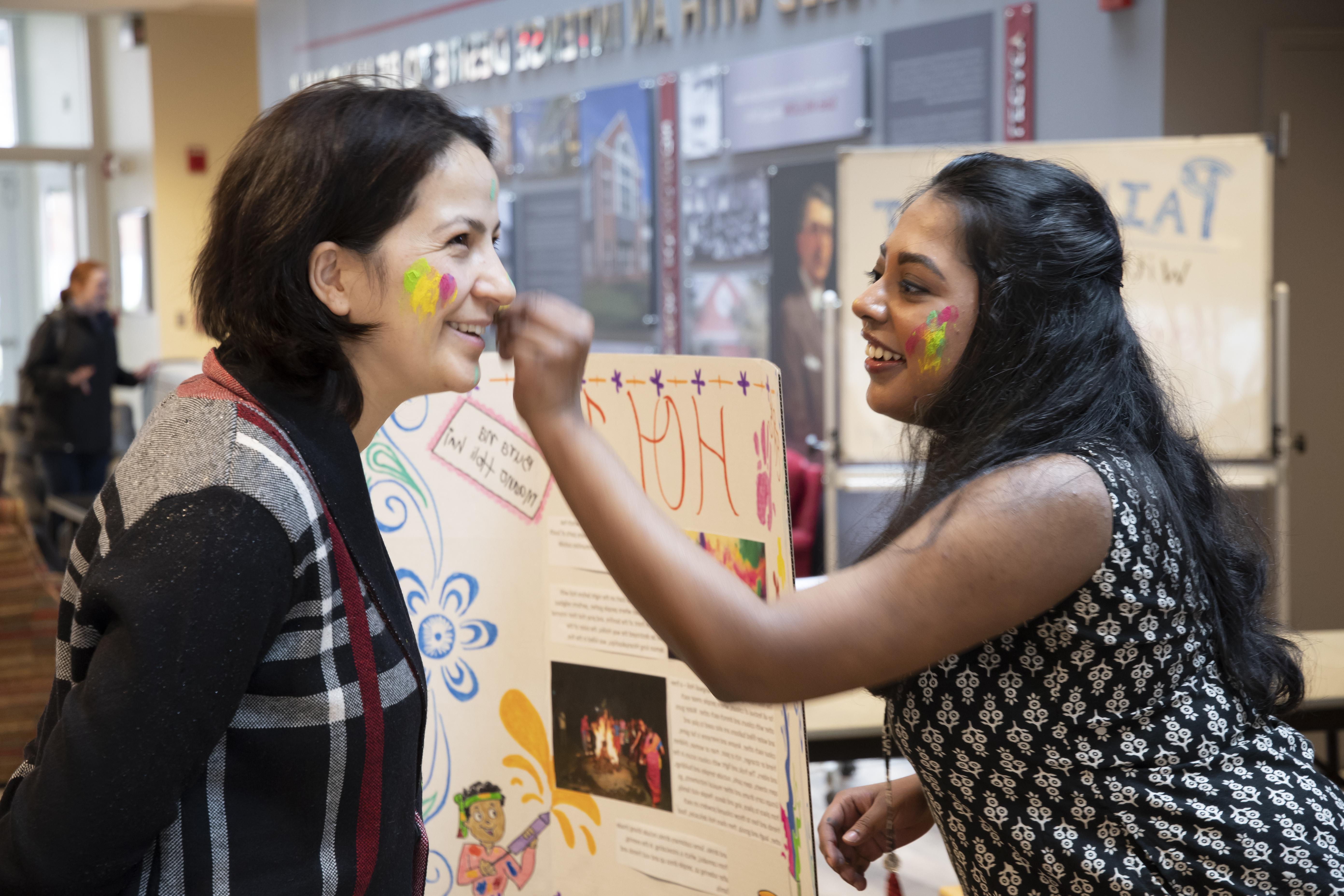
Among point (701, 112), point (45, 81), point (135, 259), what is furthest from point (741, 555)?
point (45, 81)

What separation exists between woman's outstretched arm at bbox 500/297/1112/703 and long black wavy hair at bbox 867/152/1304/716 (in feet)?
0.29

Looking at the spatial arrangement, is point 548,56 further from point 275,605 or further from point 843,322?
point 275,605

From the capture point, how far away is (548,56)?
6.42 metres

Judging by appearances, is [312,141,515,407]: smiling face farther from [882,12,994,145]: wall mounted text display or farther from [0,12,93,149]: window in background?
[0,12,93,149]: window in background

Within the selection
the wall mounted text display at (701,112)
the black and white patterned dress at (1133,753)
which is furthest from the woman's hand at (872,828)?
the wall mounted text display at (701,112)

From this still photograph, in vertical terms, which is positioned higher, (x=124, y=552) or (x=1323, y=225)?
(x=1323, y=225)

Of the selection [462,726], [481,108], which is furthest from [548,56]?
[462,726]

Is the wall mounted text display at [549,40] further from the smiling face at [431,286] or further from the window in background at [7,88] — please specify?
the window in background at [7,88]

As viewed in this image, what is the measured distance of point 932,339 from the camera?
122 centimetres

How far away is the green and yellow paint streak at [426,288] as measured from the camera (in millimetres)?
1203

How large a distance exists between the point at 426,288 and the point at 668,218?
15.2 ft

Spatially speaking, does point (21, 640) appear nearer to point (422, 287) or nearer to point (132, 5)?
point (422, 287)

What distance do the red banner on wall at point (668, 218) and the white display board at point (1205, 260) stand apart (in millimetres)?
2010

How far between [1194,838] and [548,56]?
5973 mm
